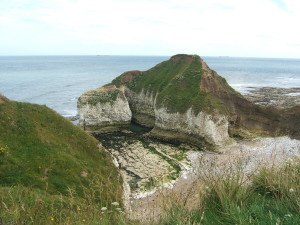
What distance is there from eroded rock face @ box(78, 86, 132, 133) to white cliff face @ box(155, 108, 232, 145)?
10.6m

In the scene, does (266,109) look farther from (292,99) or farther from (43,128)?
(292,99)

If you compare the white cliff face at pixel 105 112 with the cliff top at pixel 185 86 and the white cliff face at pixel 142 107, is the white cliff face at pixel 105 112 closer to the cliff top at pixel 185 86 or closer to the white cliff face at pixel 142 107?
the white cliff face at pixel 142 107

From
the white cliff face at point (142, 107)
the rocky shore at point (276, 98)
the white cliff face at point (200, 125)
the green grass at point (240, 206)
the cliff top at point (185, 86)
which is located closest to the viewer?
the green grass at point (240, 206)

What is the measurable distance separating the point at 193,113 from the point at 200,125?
8.10ft

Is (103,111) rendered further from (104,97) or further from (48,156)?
(48,156)

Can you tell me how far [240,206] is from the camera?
7.48 m

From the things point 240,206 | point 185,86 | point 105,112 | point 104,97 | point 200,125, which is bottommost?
point 200,125

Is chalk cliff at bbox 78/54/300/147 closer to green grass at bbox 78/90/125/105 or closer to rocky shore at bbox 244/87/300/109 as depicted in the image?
green grass at bbox 78/90/125/105

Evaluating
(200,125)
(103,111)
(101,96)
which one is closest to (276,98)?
(200,125)

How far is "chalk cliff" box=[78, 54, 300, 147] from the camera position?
40.8 m

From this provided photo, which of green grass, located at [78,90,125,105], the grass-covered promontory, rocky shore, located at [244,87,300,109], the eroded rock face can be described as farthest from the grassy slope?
rocky shore, located at [244,87,300,109]

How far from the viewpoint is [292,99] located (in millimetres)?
77562

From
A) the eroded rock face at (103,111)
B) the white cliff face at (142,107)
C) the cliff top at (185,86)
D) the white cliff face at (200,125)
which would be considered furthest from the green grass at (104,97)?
the white cliff face at (200,125)

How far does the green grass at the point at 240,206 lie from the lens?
646 cm
